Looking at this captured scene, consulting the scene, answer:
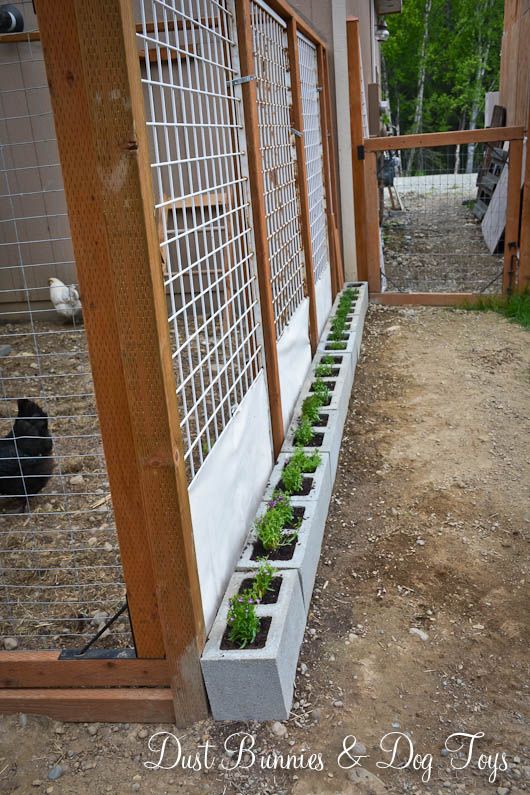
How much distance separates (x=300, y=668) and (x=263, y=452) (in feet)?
3.52

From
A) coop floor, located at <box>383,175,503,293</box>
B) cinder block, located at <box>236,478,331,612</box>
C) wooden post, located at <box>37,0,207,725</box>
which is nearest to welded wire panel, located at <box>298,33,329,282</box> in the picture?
coop floor, located at <box>383,175,503,293</box>

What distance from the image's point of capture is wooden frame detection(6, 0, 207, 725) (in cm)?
175

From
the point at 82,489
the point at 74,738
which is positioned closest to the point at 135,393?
the point at 74,738

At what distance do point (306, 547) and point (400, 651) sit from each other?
50 cm

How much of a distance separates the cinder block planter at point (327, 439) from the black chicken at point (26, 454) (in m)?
1.28

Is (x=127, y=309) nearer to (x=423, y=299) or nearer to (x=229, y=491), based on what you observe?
(x=229, y=491)

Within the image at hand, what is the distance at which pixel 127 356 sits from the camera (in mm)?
1919

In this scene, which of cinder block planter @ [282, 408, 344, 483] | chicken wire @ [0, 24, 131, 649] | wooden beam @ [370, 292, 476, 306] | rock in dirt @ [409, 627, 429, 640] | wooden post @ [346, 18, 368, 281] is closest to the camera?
rock in dirt @ [409, 627, 429, 640]

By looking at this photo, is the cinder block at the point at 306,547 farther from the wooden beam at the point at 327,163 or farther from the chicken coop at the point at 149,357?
the wooden beam at the point at 327,163

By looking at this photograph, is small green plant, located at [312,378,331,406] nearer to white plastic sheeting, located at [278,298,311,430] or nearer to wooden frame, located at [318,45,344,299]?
white plastic sheeting, located at [278,298,311,430]

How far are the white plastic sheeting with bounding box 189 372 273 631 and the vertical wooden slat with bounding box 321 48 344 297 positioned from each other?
366 centimetres

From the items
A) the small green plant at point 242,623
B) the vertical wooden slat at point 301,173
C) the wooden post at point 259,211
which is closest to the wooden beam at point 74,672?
the small green plant at point 242,623

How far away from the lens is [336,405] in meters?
4.14

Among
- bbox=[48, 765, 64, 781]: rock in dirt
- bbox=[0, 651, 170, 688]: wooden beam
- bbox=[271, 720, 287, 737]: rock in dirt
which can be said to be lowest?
bbox=[48, 765, 64, 781]: rock in dirt
